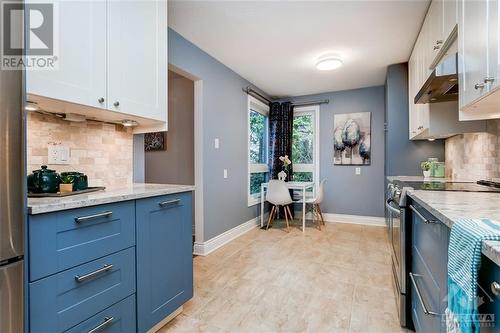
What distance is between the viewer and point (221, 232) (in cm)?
335

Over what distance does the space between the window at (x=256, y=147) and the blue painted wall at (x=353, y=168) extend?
0.86m

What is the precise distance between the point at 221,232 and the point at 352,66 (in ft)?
9.43

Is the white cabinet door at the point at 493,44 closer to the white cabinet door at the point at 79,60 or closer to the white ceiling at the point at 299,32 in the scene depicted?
the white ceiling at the point at 299,32

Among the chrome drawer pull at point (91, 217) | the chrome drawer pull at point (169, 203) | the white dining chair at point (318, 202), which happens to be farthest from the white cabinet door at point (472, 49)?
the white dining chair at point (318, 202)

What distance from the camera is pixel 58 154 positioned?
1545 millimetres

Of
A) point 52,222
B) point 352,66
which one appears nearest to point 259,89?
point 352,66

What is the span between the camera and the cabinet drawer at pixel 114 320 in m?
1.15

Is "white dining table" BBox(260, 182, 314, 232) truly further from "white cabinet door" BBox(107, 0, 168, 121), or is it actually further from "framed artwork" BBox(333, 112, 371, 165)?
"white cabinet door" BBox(107, 0, 168, 121)

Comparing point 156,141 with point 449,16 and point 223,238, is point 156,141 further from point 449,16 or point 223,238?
point 449,16

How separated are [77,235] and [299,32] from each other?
2.56 metres

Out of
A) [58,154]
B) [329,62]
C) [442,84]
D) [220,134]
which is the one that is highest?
[329,62]

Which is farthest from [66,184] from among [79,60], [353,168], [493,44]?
[353,168]

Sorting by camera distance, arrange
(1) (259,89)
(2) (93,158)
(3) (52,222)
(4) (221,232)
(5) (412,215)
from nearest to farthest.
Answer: (3) (52,222) → (5) (412,215) → (2) (93,158) → (4) (221,232) → (1) (259,89)

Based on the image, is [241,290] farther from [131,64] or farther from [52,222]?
[131,64]
